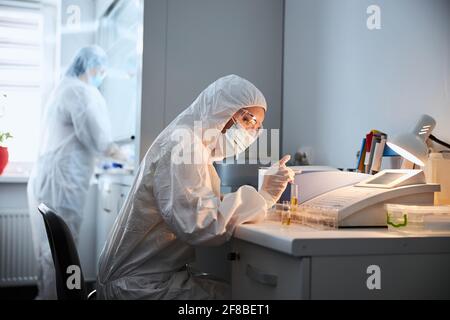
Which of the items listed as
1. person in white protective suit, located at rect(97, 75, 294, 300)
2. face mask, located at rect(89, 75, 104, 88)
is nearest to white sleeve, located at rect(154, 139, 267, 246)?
person in white protective suit, located at rect(97, 75, 294, 300)

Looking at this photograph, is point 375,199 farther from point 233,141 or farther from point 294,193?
point 233,141

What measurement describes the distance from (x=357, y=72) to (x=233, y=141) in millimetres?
636

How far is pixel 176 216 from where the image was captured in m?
1.23

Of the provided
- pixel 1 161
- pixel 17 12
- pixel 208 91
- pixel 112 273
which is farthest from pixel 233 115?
pixel 17 12

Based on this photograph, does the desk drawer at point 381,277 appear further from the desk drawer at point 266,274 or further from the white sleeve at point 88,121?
the white sleeve at point 88,121

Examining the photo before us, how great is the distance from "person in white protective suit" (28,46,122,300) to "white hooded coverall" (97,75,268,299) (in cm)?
138

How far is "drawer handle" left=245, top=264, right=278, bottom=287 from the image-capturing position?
1.09 m

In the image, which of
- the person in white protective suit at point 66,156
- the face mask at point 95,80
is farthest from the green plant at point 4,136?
the face mask at point 95,80

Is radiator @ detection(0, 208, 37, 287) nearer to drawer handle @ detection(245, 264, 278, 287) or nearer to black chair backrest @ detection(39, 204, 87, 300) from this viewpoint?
black chair backrest @ detection(39, 204, 87, 300)

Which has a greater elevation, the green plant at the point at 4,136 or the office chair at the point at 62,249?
the green plant at the point at 4,136

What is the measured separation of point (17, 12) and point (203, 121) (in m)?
2.40

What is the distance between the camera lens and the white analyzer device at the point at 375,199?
1.19 meters

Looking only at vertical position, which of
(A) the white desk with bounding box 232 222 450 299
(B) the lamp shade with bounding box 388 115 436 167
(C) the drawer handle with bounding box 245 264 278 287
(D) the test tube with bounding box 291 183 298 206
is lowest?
(C) the drawer handle with bounding box 245 264 278 287

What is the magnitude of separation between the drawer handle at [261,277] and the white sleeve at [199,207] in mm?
99
